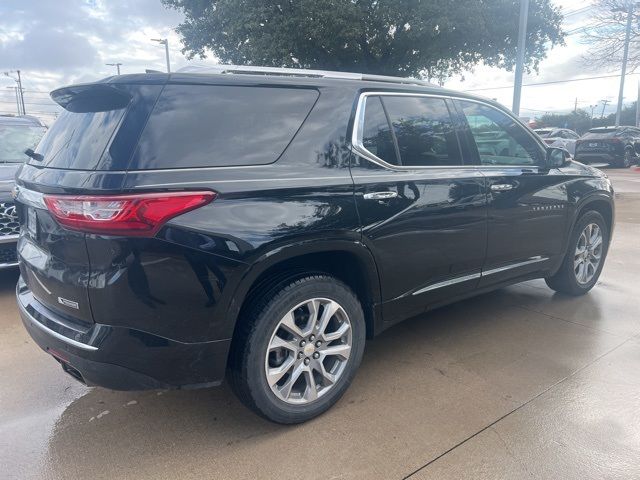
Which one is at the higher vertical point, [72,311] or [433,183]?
[433,183]

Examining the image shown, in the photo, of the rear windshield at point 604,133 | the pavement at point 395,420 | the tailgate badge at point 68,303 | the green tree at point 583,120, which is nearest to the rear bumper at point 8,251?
the pavement at point 395,420

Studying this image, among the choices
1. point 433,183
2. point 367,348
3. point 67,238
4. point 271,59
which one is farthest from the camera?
point 271,59

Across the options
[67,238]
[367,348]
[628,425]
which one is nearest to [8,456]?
[67,238]

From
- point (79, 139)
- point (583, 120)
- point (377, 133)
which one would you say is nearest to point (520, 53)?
point (377, 133)

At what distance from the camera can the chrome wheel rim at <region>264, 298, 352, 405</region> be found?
261 centimetres

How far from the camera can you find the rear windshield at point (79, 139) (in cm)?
231

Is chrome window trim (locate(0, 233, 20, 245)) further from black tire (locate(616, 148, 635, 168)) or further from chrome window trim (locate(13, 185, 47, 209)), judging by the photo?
black tire (locate(616, 148, 635, 168))

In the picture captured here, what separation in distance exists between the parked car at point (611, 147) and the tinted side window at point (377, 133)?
1917 cm

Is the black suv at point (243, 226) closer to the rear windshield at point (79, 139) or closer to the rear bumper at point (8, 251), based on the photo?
the rear windshield at point (79, 139)

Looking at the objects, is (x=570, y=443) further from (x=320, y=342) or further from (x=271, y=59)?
(x=271, y=59)

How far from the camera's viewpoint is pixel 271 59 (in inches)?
603

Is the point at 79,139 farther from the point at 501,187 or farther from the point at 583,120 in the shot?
the point at 583,120

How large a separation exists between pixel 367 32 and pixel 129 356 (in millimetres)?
15799

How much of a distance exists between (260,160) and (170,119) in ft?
1.52
